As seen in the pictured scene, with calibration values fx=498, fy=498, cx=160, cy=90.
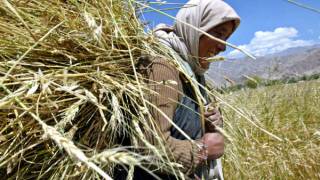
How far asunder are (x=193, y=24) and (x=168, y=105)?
428 millimetres

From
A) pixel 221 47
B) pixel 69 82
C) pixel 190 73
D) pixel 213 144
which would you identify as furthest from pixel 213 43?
pixel 69 82

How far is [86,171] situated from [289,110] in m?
2.81

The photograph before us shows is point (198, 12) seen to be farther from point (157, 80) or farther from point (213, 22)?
point (157, 80)

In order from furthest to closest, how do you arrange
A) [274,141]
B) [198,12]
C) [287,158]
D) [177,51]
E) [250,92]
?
[250,92] < [274,141] < [287,158] < [198,12] < [177,51]

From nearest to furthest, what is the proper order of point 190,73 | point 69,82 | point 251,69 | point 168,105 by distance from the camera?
point 69,82 → point 168,105 → point 190,73 → point 251,69

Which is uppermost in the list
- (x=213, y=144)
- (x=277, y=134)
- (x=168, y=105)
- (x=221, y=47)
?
(x=221, y=47)

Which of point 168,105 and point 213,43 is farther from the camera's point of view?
point 213,43

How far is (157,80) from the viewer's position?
1.52m

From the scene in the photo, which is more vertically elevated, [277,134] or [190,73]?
[190,73]

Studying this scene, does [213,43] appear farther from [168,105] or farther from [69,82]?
[69,82]

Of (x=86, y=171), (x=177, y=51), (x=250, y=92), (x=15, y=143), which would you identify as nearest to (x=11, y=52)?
(x=15, y=143)

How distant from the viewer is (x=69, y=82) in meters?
1.34

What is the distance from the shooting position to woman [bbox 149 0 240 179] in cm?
152

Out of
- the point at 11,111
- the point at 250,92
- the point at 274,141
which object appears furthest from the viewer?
the point at 250,92
